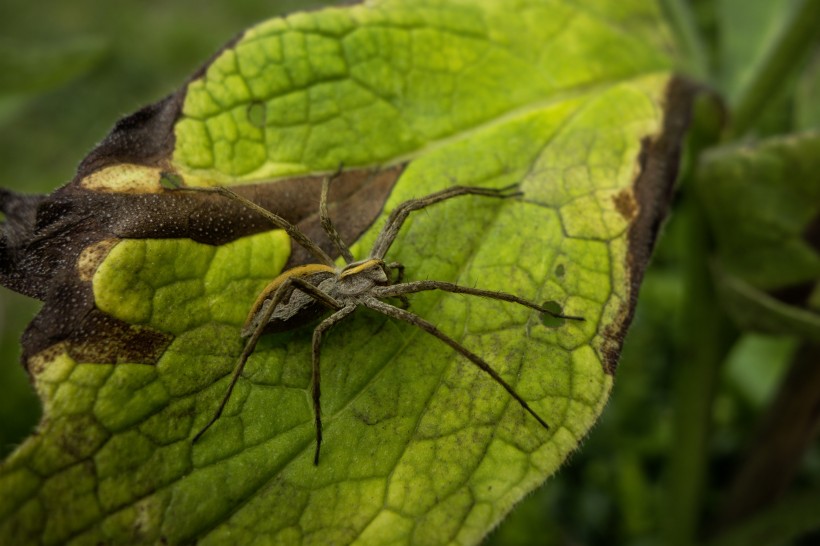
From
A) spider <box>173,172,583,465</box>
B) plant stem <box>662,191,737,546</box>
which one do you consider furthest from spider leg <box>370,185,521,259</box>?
plant stem <box>662,191,737,546</box>

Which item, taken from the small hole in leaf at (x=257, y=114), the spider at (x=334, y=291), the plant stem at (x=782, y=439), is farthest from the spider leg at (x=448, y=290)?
the plant stem at (x=782, y=439)

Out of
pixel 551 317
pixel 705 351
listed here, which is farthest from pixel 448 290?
pixel 705 351

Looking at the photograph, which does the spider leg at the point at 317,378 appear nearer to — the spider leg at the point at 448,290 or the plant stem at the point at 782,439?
the spider leg at the point at 448,290

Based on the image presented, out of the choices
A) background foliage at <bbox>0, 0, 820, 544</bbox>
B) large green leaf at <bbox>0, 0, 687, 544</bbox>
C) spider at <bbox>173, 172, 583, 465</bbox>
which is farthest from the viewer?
background foliage at <bbox>0, 0, 820, 544</bbox>

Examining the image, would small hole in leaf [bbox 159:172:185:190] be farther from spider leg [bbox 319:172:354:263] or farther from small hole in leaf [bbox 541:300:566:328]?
small hole in leaf [bbox 541:300:566:328]

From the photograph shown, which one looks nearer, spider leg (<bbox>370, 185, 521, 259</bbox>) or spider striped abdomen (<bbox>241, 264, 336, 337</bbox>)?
spider striped abdomen (<bbox>241, 264, 336, 337</bbox>)

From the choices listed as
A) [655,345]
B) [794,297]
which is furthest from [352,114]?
[655,345]

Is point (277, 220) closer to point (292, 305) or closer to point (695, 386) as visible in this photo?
point (292, 305)
